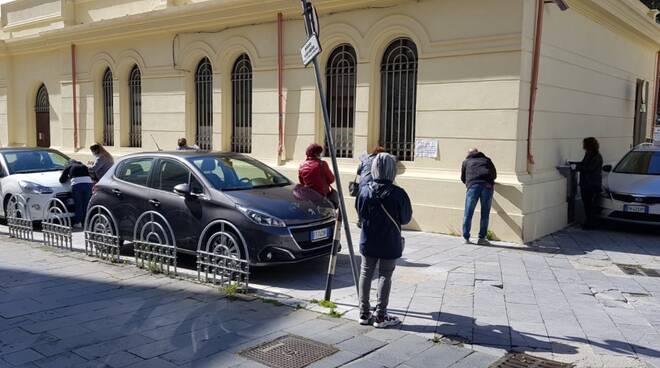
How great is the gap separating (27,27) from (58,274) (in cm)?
1560

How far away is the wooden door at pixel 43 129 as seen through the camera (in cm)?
1917

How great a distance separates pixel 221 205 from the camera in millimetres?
6918

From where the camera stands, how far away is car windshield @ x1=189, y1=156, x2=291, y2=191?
736 cm

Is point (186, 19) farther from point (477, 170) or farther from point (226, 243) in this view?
point (226, 243)

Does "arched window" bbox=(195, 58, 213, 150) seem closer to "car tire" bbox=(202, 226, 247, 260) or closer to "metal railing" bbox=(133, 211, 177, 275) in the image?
"metal railing" bbox=(133, 211, 177, 275)

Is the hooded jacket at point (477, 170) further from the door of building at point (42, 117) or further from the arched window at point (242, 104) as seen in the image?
the door of building at point (42, 117)

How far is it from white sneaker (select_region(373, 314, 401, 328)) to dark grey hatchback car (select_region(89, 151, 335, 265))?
5.40 feet

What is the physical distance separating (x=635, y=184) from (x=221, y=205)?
7.86 m

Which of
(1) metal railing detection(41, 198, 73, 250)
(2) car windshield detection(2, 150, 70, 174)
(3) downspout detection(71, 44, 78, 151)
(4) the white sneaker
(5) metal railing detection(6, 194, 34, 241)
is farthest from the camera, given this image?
(3) downspout detection(71, 44, 78, 151)

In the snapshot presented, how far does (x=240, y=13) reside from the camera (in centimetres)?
1255

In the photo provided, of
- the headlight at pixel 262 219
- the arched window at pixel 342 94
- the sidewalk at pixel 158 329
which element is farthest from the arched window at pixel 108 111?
the headlight at pixel 262 219

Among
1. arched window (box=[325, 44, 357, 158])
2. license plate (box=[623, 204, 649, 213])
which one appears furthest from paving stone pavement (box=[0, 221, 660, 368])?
arched window (box=[325, 44, 357, 158])

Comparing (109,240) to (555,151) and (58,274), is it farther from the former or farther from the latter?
(555,151)

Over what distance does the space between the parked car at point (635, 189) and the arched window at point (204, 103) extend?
898 cm
